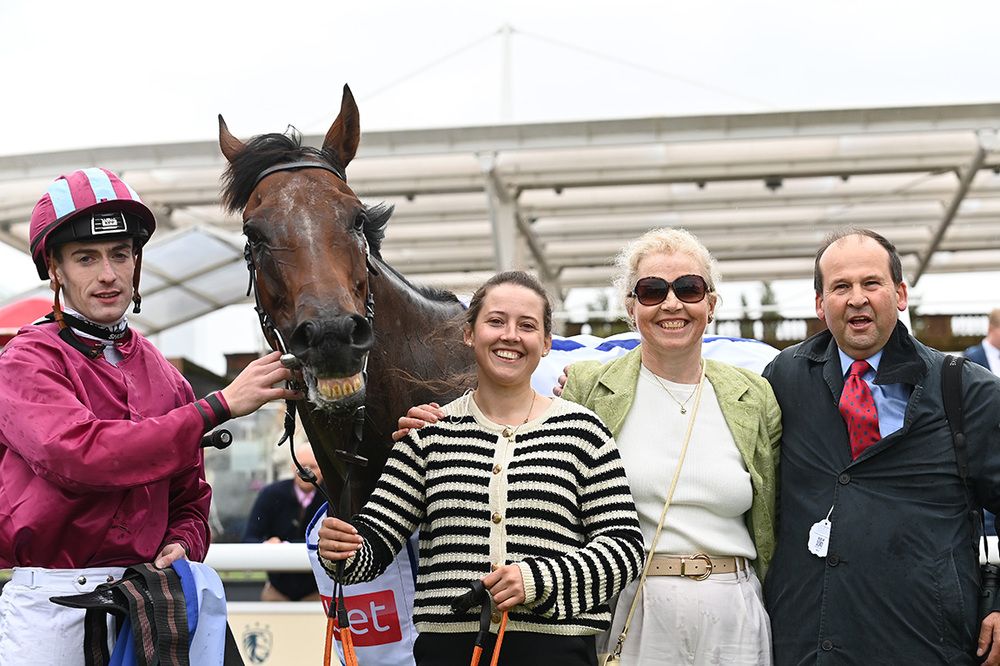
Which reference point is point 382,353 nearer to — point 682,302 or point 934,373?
point 682,302

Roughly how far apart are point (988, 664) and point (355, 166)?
1198 cm

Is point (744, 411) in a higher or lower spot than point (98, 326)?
lower

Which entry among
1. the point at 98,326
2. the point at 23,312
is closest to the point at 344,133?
the point at 98,326

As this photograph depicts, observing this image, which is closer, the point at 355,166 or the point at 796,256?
the point at 355,166

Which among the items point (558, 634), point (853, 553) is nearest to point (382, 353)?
point (558, 634)

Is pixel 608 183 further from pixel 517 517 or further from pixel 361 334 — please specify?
pixel 517 517

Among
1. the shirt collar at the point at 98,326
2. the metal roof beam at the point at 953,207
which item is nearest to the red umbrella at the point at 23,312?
the shirt collar at the point at 98,326

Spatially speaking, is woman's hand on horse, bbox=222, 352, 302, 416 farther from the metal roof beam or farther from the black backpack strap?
the metal roof beam

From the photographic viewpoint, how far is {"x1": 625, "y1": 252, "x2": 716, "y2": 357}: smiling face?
2.84 meters

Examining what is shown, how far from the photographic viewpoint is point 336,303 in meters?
2.55

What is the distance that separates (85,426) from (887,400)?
2133mm

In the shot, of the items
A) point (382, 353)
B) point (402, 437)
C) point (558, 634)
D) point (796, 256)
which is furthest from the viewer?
point (796, 256)

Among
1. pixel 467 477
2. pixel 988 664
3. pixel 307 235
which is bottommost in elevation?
pixel 988 664

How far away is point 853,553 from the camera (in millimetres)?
2729
